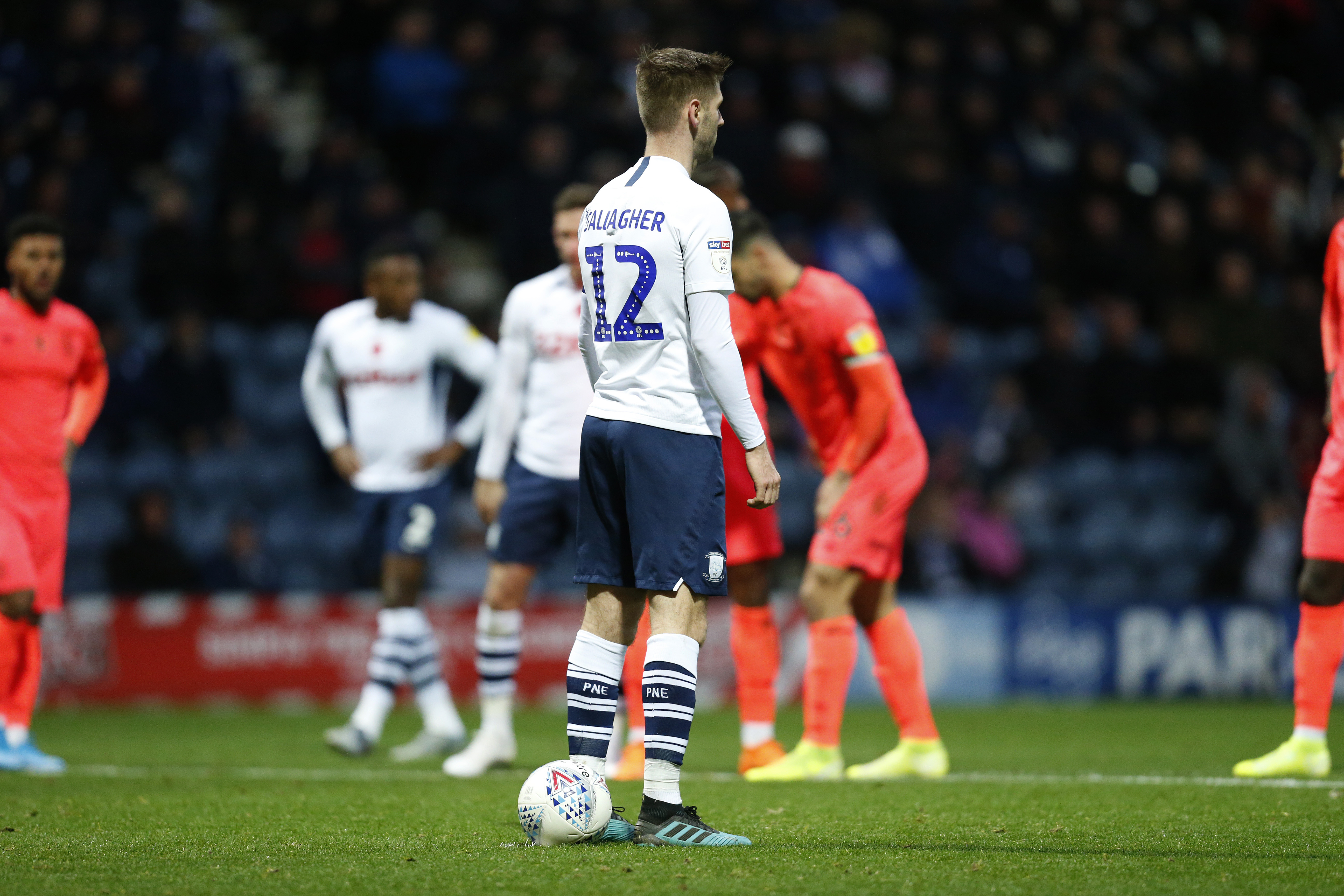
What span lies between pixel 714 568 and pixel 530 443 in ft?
10.4

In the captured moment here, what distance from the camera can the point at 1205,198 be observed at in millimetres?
17250

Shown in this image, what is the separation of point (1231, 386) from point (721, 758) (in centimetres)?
886

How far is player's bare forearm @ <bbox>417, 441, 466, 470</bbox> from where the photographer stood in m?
9.05

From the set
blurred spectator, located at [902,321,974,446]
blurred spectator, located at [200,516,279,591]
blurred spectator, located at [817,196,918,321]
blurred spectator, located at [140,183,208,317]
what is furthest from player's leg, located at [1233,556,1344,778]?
blurred spectator, located at [140,183,208,317]

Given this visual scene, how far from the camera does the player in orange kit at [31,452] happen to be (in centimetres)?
775

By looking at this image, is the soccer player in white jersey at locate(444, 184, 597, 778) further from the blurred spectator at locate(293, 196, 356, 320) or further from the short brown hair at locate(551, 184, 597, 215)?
the blurred spectator at locate(293, 196, 356, 320)

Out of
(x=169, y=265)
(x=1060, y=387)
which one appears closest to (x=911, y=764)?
(x=1060, y=387)

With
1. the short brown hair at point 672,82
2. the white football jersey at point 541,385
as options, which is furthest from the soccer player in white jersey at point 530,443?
the short brown hair at point 672,82

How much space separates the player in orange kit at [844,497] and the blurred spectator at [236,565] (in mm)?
6850

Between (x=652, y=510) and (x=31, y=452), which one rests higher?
(x=652, y=510)

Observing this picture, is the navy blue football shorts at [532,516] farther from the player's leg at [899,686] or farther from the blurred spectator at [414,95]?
the blurred spectator at [414,95]

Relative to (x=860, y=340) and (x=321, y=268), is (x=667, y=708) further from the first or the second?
(x=321, y=268)

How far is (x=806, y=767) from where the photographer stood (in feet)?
23.8

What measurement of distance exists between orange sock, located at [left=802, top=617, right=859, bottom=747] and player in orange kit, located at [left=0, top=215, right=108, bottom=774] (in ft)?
11.4
